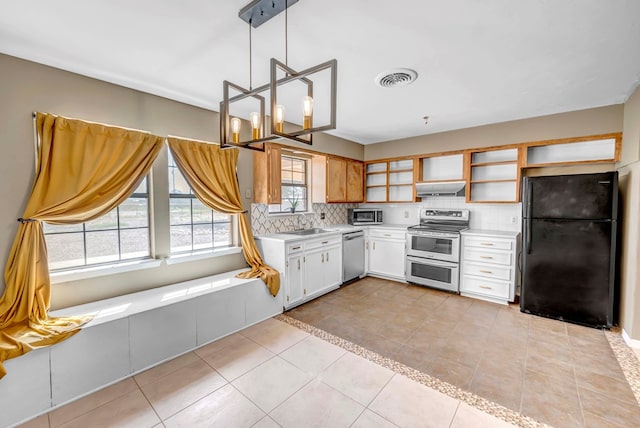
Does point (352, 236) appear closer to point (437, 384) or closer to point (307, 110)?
point (437, 384)

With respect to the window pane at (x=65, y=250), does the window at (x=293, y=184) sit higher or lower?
higher

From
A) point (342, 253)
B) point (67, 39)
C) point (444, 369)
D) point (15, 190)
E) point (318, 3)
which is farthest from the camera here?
point (342, 253)

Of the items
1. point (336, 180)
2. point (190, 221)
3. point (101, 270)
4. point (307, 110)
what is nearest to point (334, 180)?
point (336, 180)

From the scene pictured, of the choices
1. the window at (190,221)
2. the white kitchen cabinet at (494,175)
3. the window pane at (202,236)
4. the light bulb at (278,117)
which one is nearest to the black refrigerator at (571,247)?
the white kitchen cabinet at (494,175)

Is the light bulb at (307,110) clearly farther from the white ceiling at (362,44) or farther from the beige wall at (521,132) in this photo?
the beige wall at (521,132)

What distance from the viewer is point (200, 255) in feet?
10.2

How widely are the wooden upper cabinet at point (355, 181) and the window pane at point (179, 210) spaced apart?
279cm

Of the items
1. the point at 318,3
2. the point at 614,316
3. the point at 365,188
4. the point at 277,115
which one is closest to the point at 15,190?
the point at 277,115

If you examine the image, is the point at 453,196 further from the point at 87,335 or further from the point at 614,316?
the point at 87,335

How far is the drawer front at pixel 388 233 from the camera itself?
14.8 feet

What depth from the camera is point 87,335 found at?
198cm

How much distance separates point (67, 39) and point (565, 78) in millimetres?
4187

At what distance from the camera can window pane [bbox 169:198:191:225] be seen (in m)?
2.99

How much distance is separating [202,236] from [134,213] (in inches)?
29.9
